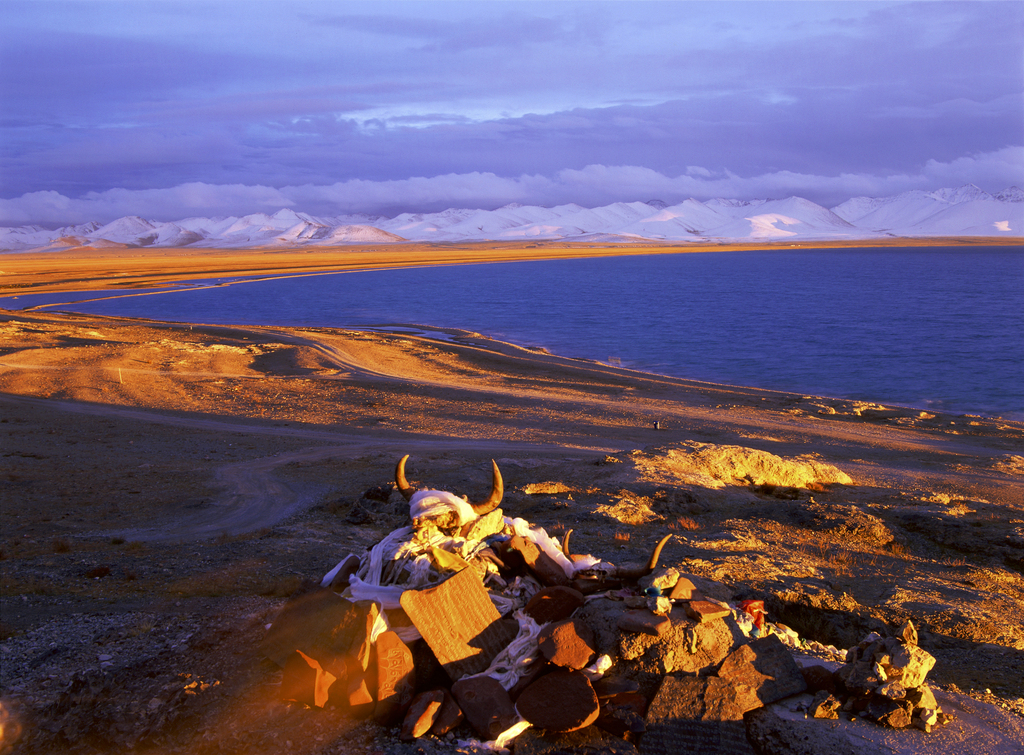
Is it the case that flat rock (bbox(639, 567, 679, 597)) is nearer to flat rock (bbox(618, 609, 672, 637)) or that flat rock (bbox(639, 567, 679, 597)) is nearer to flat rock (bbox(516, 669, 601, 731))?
flat rock (bbox(618, 609, 672, 637))

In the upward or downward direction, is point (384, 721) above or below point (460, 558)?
below

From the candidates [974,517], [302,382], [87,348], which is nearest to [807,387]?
[974,517]

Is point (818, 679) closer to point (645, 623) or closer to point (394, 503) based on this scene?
point (645, 623)

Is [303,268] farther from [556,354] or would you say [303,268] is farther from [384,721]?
[384,721]

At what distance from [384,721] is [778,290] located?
85458mm

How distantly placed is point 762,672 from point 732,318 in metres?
52.8

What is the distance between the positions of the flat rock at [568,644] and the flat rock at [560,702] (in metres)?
0.10

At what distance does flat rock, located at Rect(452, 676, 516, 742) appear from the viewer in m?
5.39

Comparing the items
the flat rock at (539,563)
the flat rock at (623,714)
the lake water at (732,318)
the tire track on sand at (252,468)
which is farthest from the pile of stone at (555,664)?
the lake water at (732,318)

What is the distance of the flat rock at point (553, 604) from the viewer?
251 inches

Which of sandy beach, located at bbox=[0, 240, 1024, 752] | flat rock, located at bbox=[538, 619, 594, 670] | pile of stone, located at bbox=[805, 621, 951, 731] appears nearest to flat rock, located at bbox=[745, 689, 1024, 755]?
pile of stone, located at bbox=[805, 621, 951, 731]

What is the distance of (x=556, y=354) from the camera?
38.7 metres

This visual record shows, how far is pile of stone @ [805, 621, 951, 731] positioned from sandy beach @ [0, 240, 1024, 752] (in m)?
1.25

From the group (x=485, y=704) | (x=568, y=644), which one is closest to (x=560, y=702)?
(x=568, y=644)
